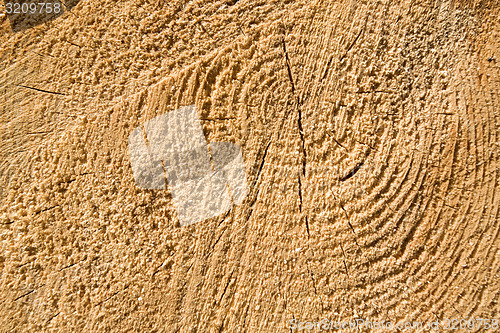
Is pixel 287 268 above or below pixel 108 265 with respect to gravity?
below

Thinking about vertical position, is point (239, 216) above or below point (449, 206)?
above

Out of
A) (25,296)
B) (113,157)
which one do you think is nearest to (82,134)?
(113,157)

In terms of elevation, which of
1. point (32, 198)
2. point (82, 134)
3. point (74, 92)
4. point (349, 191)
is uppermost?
point (74, 92)

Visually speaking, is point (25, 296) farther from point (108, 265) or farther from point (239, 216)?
point (239, 216)

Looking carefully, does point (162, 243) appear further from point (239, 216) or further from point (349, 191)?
point (349, 191)

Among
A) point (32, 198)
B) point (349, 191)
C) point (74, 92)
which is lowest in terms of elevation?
point (349, 191)

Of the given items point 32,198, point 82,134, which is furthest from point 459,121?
point 32,198
